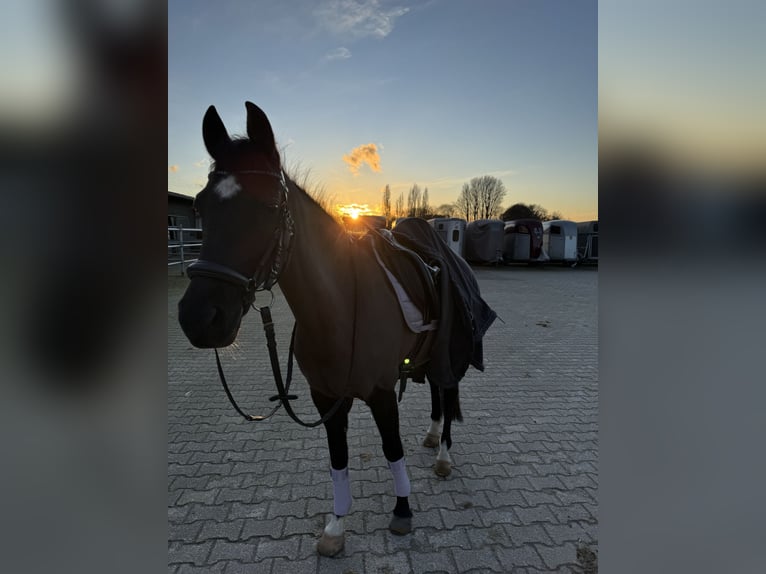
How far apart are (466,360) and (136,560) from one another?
2.30 m

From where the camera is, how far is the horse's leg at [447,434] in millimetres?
2938

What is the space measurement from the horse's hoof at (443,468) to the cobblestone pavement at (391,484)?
74 millimetres

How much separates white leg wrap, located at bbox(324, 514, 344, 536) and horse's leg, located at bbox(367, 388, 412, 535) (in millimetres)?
324

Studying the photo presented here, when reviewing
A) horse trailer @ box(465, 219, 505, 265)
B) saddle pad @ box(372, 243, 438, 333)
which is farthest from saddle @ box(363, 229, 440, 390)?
horse trailer @ box(465, 219, 505, 265)

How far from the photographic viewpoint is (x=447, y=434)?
9.87 feet

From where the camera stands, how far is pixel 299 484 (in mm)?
2816

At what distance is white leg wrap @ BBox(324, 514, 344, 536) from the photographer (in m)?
2.22

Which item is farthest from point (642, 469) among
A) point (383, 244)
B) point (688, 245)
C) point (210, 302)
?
point (383, 244)

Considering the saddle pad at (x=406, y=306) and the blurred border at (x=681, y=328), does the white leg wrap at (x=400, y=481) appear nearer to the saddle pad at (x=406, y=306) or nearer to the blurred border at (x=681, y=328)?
the saddle pad at (x=406, y=306)

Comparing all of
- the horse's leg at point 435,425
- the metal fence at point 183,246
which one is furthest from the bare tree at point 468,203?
the horse's leg at point 435,425

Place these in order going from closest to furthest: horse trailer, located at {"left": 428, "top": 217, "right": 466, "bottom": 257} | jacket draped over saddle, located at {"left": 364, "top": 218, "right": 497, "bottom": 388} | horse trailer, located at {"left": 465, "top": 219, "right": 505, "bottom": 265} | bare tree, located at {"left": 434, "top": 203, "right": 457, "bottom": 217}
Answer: jacket draped over saddle, located at {"left": 364, "top": 218, "right": 497, "bottom": 388} < horse trailer, located at {"left": 428, "top": 217, "right": 466, "bottom": 257} < horse trailer, located at {"left": 465, "top": 219, "right": 505, "bottom": 265} < bare tree, located at {"left": 434, "top": 203, "right": 457, "bottom": 217}

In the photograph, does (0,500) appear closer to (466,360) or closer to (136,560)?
(136,560)

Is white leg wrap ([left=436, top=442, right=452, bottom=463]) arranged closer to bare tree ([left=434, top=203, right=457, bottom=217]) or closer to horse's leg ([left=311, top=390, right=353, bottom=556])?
horse's leg ([left=311, top=390, right=353, bottom=556])

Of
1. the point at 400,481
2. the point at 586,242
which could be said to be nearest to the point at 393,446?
the point at 400,481
